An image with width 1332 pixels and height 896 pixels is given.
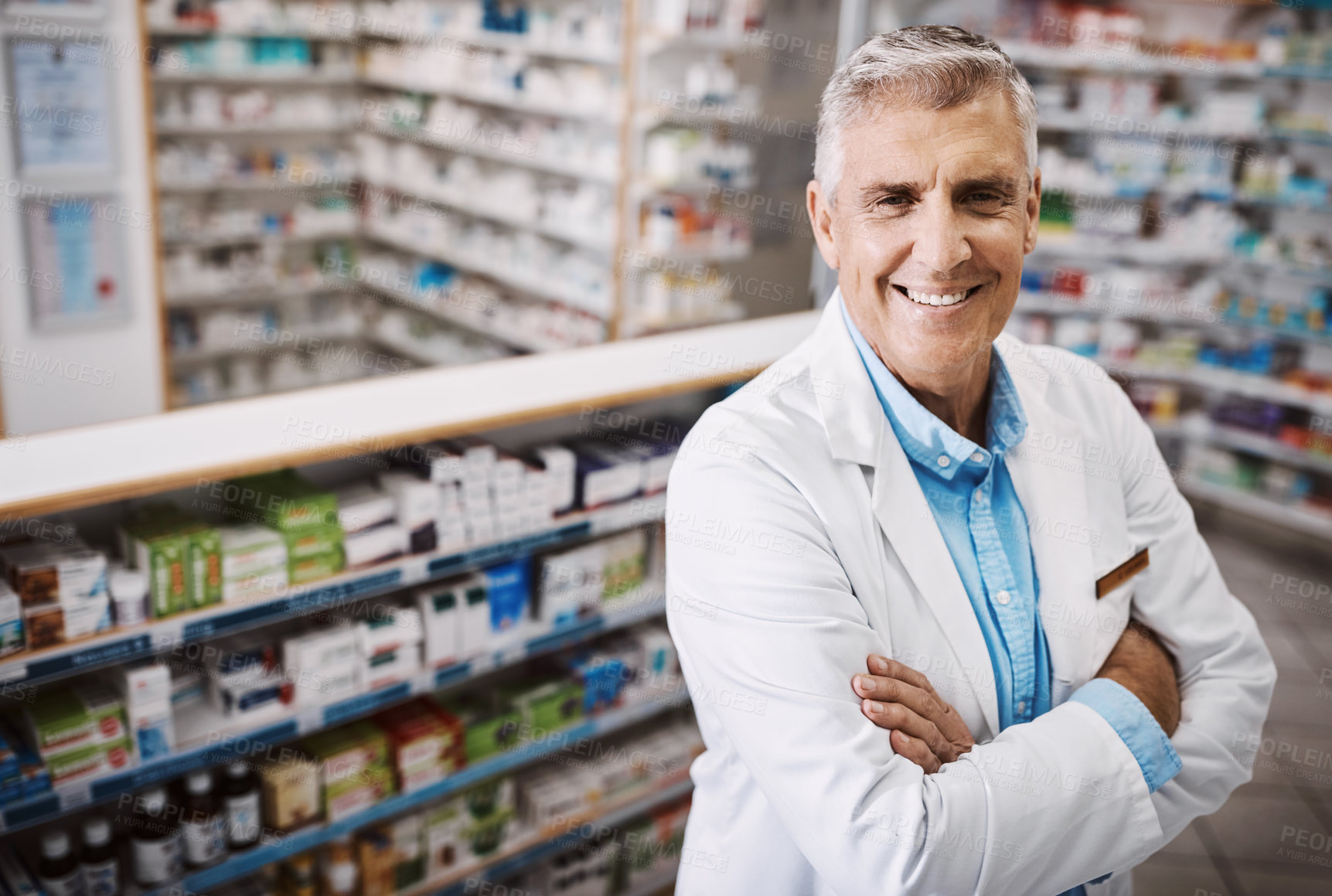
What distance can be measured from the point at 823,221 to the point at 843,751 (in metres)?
0.73

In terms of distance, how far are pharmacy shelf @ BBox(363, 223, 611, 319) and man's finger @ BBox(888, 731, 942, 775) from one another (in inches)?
214

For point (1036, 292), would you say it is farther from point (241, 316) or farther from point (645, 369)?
point (241, 316)

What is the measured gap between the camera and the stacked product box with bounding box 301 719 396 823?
264cm

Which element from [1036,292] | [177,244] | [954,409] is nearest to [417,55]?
[177,244]

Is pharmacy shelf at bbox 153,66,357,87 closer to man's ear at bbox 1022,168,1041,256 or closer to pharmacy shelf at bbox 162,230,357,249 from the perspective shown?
pharmacy shelf at bbox 162,230,357,249

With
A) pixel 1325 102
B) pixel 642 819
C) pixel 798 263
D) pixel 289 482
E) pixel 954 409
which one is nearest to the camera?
pixel 954 409

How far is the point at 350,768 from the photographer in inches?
106

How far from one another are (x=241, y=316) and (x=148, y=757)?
5.65 metres

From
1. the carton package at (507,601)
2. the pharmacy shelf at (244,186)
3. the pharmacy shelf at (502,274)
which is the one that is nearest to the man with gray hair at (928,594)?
the carton package at (507,601)

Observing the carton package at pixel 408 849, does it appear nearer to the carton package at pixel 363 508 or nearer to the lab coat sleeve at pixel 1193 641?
the carton package at pixel 363 508

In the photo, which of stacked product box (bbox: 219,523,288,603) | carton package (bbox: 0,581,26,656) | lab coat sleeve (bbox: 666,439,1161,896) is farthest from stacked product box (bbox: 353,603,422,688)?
lab coat sleeve (bbox: 666,439,1161,896)

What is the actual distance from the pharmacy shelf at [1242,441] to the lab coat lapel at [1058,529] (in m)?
5.34

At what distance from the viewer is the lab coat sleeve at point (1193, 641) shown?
1456 millimetres

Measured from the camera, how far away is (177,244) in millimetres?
6844
